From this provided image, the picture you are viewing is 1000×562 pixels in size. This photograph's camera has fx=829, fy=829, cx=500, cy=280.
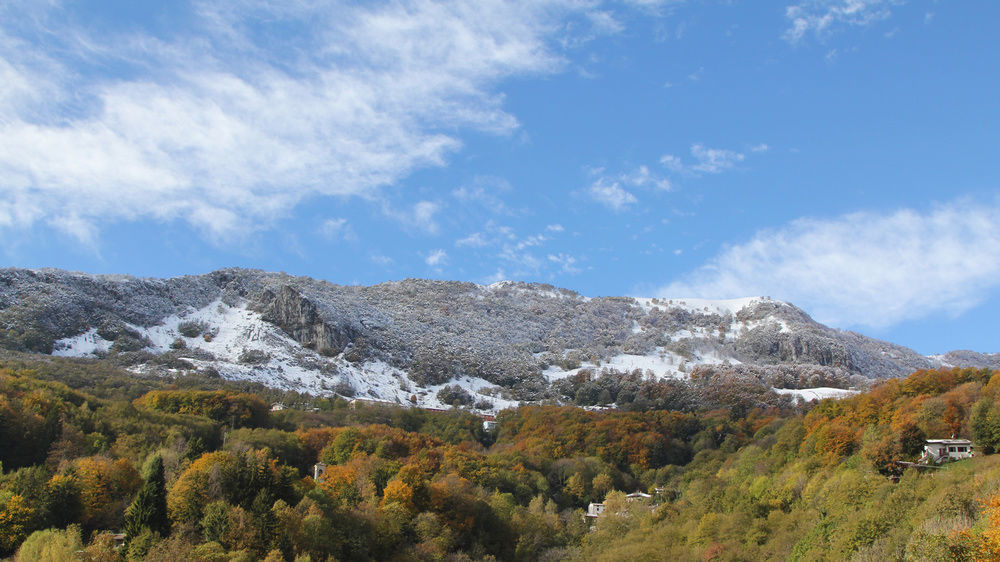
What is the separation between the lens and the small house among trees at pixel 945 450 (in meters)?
54.0

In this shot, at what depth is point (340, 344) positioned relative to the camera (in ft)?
496

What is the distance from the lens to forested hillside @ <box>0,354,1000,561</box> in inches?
1747

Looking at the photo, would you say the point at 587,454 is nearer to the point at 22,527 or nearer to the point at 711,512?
the point at 711,512

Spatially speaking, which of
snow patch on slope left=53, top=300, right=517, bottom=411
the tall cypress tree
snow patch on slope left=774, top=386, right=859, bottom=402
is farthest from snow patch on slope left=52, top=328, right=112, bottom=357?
snow patch on slope left=774, top=386, right=859, bottom=402

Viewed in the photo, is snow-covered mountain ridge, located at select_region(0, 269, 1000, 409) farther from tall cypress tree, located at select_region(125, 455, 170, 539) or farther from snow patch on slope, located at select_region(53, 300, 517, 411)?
tall cypress tree, located at select_region(125, 455, 170, 539)

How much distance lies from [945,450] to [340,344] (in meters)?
113

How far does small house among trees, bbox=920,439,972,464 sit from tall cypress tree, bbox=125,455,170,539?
4687 cm

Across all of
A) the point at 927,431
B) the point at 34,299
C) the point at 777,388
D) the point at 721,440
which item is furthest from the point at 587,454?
the point at 34,299

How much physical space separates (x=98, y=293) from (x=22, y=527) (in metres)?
103

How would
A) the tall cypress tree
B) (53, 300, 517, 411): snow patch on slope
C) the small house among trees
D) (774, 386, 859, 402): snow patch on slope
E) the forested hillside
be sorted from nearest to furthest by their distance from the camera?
the forested hillside, the tall cypress tree, the small house among trees, (53, 300, 517, 411): snow patch on slope, (774, 386, 859, 402): snow patch on slope

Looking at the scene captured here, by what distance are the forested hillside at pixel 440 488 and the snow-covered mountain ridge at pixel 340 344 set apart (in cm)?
3131

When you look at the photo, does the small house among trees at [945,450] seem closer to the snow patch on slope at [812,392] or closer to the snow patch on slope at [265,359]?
the snow patch on slope at [812,392]

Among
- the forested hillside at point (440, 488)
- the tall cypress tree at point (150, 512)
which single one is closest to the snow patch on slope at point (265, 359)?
the forested hillside at point (440, 488)

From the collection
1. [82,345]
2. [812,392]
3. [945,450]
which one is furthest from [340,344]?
[945,450]
